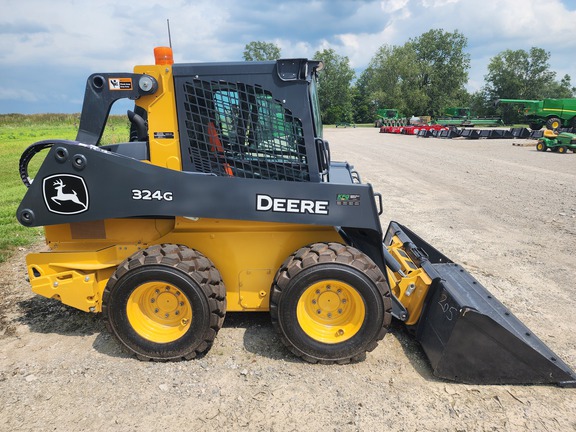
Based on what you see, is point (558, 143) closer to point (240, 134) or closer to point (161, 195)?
point (240, 134)

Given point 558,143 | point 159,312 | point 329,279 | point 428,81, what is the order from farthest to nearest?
point 428,81, point 558,143, point 159,312, point 329,279

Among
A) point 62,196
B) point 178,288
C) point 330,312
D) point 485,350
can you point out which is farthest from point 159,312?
point 485,350

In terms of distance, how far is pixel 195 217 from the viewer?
3.16 m

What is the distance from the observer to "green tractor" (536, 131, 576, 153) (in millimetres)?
17422

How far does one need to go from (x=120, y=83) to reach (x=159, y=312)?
1935mm

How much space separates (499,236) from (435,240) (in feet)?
3.78

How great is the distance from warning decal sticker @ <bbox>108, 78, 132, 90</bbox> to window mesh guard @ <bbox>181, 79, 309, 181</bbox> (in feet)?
1.56

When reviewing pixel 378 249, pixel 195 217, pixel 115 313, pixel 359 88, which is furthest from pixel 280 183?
pixel 359 88

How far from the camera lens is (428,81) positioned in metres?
66.2

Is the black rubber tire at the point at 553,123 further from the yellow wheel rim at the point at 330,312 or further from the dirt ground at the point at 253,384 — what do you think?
the yellow wheel rim at the point at 330,312

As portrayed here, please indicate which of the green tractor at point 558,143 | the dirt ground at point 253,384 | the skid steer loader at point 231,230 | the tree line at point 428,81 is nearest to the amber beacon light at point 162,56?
the skid steer loader at point 231,230

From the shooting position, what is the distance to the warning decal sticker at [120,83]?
10.4ft

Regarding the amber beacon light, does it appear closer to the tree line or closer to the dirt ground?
the dirt ground

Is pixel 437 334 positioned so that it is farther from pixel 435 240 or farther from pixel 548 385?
pixel 435 240
